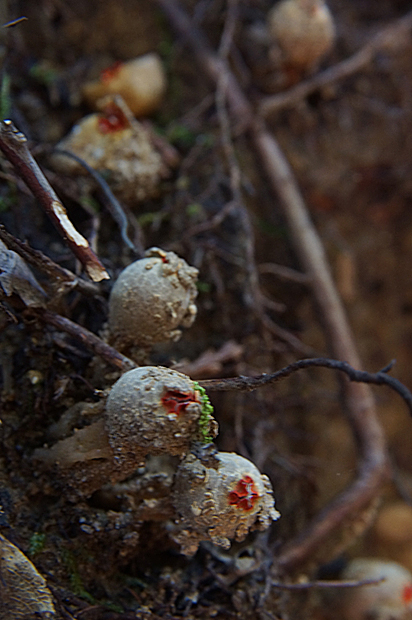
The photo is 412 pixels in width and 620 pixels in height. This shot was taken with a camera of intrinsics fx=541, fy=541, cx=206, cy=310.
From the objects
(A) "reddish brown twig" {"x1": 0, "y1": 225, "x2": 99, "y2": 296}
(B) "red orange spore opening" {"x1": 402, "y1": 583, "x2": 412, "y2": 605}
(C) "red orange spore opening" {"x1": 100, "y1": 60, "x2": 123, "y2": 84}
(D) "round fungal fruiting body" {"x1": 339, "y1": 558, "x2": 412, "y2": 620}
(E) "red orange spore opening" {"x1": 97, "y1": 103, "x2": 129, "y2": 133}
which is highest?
(C) "red orange spore opening" {"x1": 100, "y1": 60, "x2": 123, "y2": 84}

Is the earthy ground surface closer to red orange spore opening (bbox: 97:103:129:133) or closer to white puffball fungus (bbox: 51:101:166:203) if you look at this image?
white puffball fungus (bbox: 51:101:166:203)

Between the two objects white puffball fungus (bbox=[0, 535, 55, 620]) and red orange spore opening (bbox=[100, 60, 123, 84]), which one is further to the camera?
red orange spore opening (bbox=[100, 60, 123, 84])

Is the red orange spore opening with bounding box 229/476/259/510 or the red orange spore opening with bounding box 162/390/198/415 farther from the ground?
the red orange spore opening with bounding box 162/390/198/415

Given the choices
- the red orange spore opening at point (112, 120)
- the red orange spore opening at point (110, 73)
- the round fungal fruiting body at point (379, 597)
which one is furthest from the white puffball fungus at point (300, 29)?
the round fungal fruiting body at point (379, 597)

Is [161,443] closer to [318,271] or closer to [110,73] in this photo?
[318,271]

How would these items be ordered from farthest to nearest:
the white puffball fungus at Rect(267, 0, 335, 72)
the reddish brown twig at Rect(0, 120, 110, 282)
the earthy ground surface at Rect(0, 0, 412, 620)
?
the white puffball fungus at Rect(267, 0, 335, 72) → the earthy ground surface at Rect(0, 0, 412, 620) → the reddish brown twig at Rect(0, 120, 110, 282)

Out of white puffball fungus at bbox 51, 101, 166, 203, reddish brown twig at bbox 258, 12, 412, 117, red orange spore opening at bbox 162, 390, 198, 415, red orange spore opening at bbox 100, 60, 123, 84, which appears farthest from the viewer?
reddish brown twig at bbox 258, 12, 412, 117

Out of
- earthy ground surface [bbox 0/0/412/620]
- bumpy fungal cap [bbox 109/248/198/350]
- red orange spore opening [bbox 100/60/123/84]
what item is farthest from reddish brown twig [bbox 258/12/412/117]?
bumpy fungal cap [bbox 109/248/198/350]

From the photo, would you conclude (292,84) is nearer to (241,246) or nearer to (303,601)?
(241,246)

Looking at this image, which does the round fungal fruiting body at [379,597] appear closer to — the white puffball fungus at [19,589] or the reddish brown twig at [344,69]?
the white puffball fungus at [19,589]
